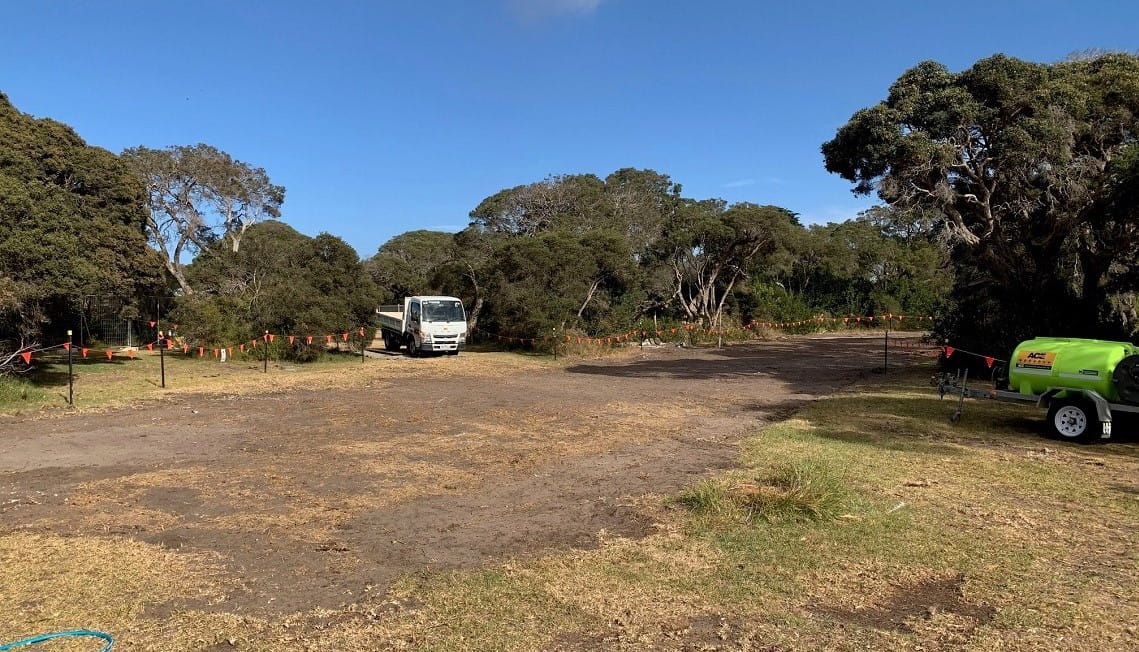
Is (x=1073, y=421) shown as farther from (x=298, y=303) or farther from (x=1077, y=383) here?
(x=298, y=303)

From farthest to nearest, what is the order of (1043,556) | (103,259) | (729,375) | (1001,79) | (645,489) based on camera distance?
(729,375) < (103,259) < (1001,79) < (645,489) < (1043,556)

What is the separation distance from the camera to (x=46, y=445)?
27.6 ft

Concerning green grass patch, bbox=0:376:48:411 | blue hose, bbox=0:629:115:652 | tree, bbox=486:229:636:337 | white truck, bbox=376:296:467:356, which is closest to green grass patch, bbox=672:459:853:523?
blue hose, bbox=0:629:115:652

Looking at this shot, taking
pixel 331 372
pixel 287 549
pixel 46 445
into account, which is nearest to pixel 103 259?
pixel 331 372

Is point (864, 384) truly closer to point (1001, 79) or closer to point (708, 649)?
point (1001, 79)

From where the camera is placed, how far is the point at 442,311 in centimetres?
2269

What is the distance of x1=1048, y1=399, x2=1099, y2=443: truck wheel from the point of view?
8.27 metres

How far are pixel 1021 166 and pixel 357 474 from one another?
13798 millimetres

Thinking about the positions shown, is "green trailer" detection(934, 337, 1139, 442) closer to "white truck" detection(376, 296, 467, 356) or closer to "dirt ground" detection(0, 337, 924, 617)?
"dirt ground" detection(0, 337, 924, 617)

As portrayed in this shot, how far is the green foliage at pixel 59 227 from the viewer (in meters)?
11.3

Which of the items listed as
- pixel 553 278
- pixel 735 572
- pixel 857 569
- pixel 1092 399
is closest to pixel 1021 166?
pixel 1092 399

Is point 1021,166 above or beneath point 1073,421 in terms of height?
above

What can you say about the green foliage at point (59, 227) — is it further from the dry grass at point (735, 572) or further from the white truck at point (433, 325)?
the white truck at point (433, 325)

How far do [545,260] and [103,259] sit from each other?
1340cm
